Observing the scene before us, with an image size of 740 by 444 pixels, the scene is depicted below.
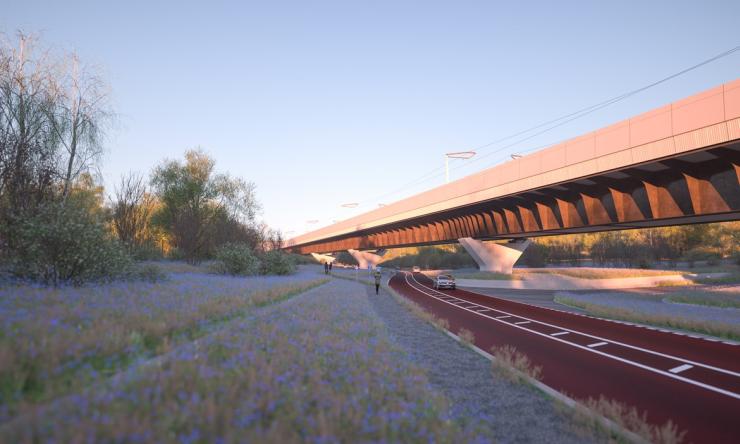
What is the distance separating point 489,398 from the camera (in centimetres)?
662

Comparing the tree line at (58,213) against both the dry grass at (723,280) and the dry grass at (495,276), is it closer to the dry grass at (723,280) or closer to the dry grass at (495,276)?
the dry grass at (495,276)

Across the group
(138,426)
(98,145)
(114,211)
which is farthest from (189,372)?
(98,145)

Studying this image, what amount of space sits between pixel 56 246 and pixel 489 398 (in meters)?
11.4

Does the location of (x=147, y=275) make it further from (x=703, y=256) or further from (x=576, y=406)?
(x=703, y=256)

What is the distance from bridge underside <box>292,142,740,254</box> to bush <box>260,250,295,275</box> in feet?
51.9

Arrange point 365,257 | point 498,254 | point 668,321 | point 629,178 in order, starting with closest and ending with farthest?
1. point 668,321
2. point 629,178
3. point 498,254
4. point 365,257

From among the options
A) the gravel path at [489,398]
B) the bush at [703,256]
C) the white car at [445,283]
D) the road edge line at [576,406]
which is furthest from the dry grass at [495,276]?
the bush at [703,256]

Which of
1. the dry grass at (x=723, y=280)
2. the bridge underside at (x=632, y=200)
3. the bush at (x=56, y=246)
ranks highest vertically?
the bridge underside at (x=632, y=200)

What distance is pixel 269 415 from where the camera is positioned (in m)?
3.59

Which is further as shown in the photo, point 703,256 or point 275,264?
point 703,256

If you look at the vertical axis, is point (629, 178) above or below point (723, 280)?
above

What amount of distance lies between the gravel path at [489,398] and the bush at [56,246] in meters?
9.52

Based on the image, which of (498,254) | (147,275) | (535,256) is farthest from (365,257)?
(147,275)

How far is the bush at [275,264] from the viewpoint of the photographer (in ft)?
97.3
